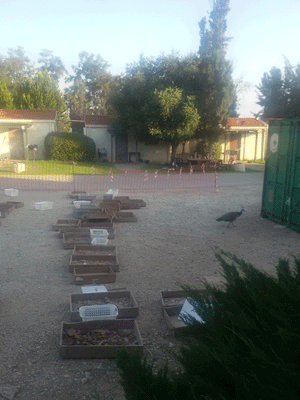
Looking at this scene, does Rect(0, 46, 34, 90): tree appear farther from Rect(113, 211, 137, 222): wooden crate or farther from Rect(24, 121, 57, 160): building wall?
Rect(113, 211, 137, 222): wooden crate

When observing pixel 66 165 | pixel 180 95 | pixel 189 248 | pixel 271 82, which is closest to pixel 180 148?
pixel 180 95

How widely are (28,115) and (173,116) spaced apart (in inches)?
493

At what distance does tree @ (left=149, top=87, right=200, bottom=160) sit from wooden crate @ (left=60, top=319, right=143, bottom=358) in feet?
69.6

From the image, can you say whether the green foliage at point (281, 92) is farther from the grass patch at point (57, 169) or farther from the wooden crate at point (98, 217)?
the wooden crate at point (98, 217)

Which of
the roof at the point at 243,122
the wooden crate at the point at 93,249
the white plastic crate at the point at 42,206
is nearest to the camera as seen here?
the wooden crate at the point at 93,249

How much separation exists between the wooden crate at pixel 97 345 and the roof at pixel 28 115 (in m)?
26.9

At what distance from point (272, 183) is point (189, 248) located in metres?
4.14

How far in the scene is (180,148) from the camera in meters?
31.9

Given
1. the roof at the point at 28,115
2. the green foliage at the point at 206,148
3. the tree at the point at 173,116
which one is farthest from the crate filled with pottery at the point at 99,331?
the roof at the point at 28,115

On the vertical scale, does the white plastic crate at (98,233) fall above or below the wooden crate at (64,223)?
above

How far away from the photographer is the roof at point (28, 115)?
2922cm

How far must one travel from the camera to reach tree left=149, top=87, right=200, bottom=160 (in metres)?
24.6

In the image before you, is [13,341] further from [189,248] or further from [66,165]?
[66,165]

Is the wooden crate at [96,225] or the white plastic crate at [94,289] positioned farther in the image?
the wooden crate at [96,225]
